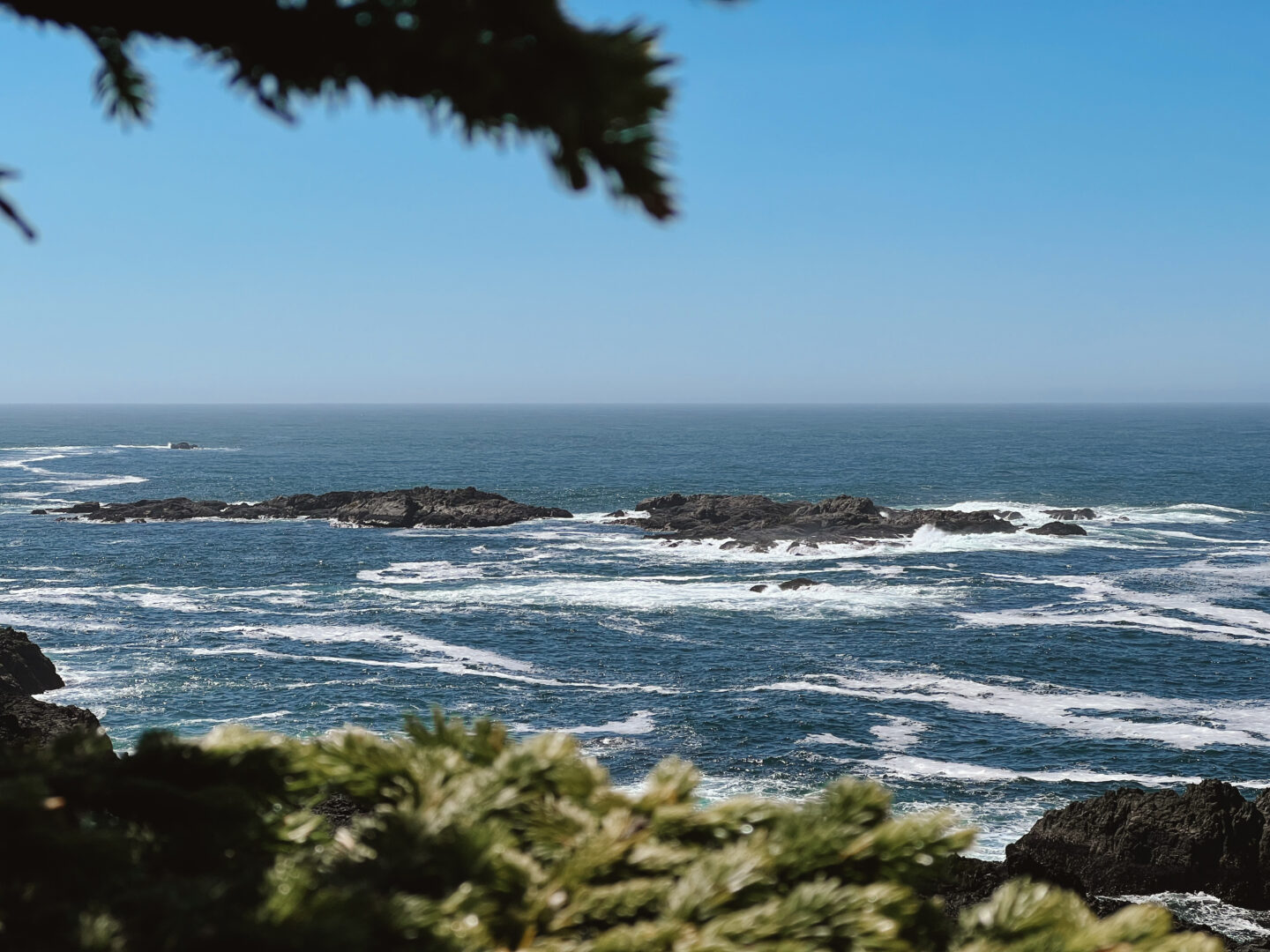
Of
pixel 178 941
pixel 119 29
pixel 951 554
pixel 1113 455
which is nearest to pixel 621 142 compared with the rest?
pixel 119 29

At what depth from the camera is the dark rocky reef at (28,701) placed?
1025 inches

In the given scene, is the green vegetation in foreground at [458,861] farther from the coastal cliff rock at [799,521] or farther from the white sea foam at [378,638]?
the coastal cliff rock at [799,521]

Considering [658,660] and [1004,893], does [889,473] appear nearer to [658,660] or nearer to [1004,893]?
[658,660]

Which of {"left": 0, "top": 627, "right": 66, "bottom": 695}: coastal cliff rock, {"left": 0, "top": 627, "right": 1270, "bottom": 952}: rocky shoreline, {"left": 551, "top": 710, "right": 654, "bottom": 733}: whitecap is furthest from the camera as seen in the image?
{"left": 0, "top": 627, "right": 66, "bottom": 695}: coastal cliff rock

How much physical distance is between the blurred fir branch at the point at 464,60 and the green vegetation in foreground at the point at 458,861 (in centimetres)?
315

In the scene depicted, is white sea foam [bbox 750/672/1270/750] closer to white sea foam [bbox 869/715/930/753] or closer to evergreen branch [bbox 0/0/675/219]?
white sea foam [bbox 869/715/930/753]

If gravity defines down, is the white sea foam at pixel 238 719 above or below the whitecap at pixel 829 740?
above

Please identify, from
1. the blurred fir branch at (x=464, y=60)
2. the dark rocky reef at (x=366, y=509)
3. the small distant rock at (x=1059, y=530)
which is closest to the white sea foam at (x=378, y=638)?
the dark rocky reef at (x=366, y=509)

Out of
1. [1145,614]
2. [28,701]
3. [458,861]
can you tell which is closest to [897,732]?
[1145,614]

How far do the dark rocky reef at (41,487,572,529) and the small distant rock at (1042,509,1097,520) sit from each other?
39.8 metres

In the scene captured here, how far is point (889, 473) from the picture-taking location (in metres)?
130

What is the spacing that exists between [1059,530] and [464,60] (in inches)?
3120

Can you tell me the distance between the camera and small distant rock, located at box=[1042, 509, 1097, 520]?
275 feet

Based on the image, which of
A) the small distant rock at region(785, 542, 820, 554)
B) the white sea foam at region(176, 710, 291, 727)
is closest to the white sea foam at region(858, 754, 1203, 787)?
the white sea foam at region(176, 710, 291, 727)
